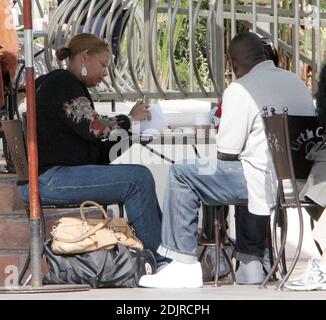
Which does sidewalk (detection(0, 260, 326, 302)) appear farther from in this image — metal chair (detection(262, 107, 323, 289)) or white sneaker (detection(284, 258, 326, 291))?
metal chair (detection(262, 107, 323, 289))

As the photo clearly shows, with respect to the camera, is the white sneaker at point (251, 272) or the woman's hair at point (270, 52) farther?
the woman's hair at point (270, 52)

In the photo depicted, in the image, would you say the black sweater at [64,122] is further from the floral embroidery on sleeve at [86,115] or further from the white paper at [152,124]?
the white paper at [152,124]

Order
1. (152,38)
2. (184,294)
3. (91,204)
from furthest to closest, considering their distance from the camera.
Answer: (152,38), (91,204), (184,294)

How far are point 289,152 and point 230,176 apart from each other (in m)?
0.44

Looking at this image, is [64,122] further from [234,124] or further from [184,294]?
[184,294]

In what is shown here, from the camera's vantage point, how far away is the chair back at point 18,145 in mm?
6473

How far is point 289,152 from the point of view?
20.0 ft

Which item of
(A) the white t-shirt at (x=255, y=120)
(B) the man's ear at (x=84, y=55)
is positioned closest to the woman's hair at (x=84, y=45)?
(B) the man's ear at (x=84, y=55)

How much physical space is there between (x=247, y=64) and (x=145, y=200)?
0.93 m

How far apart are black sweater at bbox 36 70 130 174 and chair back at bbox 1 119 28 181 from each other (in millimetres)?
108

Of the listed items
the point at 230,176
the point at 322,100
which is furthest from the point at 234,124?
the point at 322,100

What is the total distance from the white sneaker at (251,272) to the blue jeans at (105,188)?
568 mm
